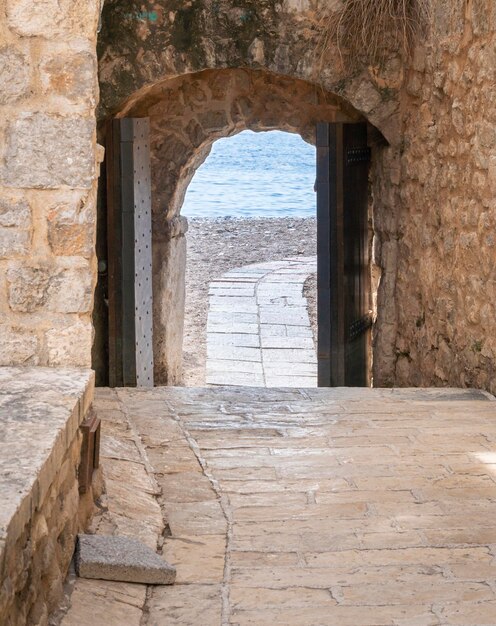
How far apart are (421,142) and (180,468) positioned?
282 centimetres

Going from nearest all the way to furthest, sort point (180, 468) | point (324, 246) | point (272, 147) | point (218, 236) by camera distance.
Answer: point (180, 468)
point (324, 246)
point (218, 236)
point (272, 147)

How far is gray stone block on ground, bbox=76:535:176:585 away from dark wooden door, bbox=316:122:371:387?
3491mm

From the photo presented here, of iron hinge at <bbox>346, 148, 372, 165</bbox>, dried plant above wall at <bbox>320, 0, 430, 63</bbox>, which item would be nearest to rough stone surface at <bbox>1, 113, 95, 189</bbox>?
dried plant above wall at <bbox>320, 0, 430, 63</bbox>

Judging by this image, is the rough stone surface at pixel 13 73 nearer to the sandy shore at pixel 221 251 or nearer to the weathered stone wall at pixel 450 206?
the weathered stone wall at pixel 450 206

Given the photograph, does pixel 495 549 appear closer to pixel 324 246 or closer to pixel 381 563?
pixel 381 563

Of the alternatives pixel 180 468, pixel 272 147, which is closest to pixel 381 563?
pixel 180 468

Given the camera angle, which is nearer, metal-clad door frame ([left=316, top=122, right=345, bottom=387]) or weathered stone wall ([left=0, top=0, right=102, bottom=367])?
weathered stone wall ([left=0, top=0, right=102, bottom=367])

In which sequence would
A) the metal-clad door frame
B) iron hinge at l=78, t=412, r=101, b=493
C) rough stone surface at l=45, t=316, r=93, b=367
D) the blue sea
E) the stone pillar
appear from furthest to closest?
the blue sea, the stone pillar, the metal-clad door frame, rough stone surface at l=45, t=316, r=93, b=367, iron hinge at l=78, t=412, r=101, b=493

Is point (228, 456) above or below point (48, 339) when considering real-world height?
below

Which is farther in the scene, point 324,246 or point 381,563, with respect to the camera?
point 324,246

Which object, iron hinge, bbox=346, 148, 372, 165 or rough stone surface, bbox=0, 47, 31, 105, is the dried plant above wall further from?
rough stone surface, bbox=0, 47, 31, 105

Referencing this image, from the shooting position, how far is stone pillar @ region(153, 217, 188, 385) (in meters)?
7.16

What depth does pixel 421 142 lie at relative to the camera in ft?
18.2

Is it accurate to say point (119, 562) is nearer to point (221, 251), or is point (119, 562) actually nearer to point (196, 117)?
point (196, 117)
